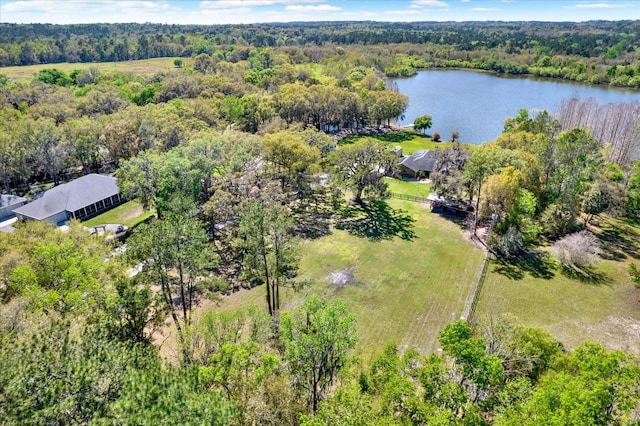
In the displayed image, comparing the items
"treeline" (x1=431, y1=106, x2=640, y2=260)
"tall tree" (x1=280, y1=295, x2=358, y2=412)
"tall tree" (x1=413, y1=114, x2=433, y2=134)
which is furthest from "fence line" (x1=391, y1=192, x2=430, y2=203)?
"tall tree" (x1=413, y1=114, x2=433, y2=134)

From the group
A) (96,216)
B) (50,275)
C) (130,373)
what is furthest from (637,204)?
(96,216)

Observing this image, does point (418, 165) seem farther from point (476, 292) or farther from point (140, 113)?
point (140, 113)

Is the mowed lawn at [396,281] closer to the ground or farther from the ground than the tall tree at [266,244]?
closer to the ground

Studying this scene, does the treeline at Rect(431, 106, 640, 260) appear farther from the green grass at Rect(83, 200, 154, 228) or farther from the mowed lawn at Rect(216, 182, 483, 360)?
the green grass at Rect(83, 200, 154, 228)

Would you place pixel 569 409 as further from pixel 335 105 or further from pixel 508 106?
pixel 508 106

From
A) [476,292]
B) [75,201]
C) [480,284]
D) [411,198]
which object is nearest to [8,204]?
[75,201]

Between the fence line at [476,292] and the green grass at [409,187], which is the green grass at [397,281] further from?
the green grass at [409,187]

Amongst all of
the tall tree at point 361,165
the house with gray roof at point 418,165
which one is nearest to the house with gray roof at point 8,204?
the tall tree at point 361,165
